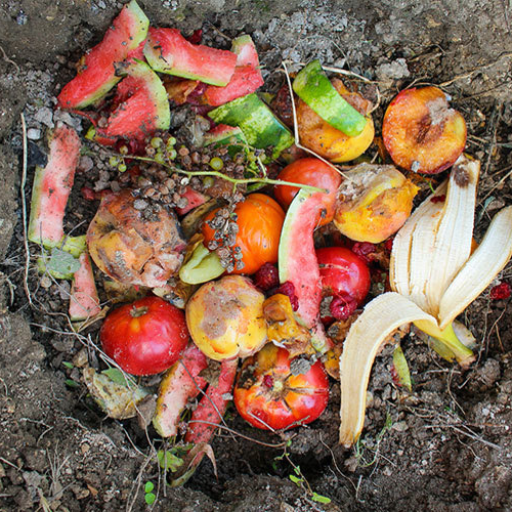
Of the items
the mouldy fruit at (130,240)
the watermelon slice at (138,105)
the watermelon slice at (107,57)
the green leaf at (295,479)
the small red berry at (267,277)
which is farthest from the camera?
the small red berry at (267,277)

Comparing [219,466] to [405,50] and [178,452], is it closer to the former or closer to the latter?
[178,452]

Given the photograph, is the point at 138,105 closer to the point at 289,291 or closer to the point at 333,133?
the point at 333,133

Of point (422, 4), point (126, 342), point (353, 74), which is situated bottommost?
point (126, 342)

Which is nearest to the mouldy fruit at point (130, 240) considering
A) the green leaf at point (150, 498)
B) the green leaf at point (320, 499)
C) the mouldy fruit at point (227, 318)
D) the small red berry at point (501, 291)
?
the mouldy fruit at point (227, 318)

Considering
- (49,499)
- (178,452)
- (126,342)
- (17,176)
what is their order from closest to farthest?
(49,499), (17,176), (126,342), (178,452)

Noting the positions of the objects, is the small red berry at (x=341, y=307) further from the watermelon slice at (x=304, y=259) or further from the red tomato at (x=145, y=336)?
the red tomato at (x=145, y=336)

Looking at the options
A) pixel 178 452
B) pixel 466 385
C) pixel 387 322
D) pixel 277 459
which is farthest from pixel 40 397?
pixel 466 385

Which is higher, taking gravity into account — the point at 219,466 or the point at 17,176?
the point at 17,176

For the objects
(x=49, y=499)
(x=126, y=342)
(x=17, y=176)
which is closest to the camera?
(x=49, y=499)

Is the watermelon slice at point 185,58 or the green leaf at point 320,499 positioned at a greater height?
the watermelon slice at point 185,58
